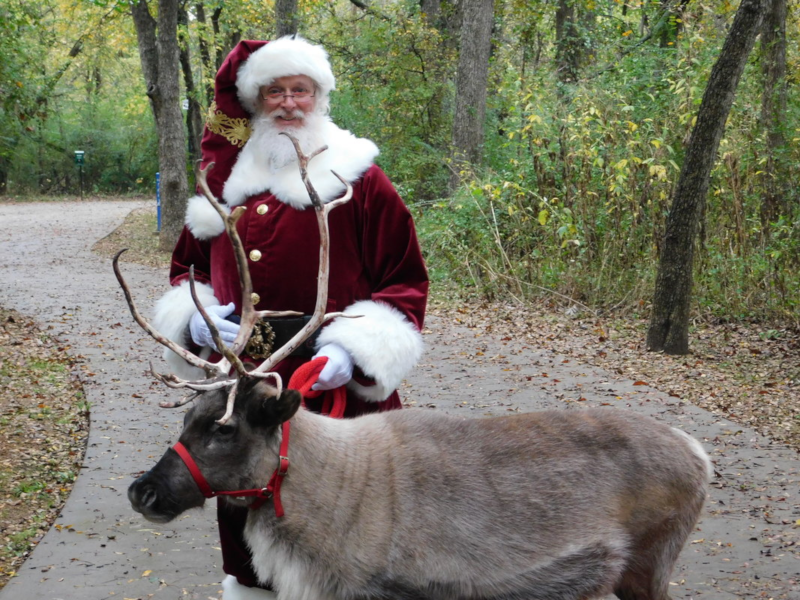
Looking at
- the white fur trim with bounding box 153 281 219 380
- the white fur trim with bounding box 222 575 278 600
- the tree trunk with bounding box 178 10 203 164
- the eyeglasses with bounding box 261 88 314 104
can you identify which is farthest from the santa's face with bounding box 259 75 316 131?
the tree trunk with bounding box 178 10 203 164

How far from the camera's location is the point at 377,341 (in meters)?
3.32


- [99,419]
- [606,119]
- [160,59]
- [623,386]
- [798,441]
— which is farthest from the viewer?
[160,59]

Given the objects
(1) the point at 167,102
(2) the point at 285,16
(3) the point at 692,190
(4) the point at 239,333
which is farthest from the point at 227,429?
(1) the point at 167,102

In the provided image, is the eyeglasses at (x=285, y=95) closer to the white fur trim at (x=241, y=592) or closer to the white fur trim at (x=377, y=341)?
the white fur trim at (x=377, y=341)

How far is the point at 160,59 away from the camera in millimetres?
18406

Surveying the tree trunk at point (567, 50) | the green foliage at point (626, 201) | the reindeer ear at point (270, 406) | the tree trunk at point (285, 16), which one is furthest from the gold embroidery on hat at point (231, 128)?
the tree trunk at point (567, 50)

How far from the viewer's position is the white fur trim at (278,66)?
346 cm

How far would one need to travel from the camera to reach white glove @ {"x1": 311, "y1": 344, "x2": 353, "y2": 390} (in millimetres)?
3230

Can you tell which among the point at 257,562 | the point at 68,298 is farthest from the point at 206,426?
the point at 68,298

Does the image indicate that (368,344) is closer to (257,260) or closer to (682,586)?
(257,260)

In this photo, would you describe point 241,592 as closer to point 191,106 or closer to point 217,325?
point 217,325

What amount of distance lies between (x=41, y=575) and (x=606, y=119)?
9.21 metres

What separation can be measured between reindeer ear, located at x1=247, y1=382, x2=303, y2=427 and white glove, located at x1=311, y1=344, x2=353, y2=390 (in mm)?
349

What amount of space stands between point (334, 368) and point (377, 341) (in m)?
0.20
